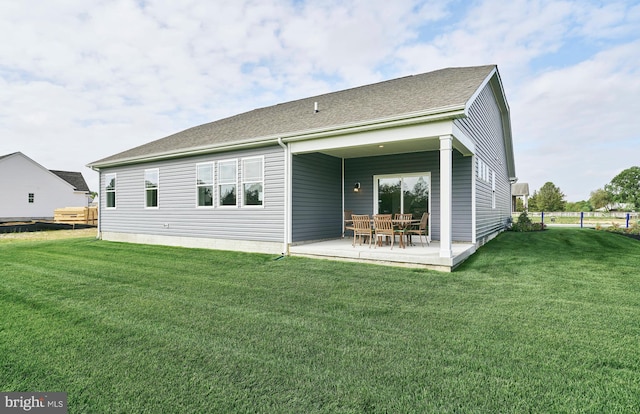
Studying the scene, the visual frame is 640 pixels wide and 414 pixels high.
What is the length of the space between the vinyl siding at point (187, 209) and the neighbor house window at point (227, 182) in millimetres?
160

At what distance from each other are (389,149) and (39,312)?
8.20 meters

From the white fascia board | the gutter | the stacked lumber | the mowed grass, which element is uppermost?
the gutter

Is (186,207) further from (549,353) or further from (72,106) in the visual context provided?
(72,106)

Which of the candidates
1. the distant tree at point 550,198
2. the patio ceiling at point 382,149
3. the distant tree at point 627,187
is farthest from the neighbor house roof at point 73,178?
the distant tree at point 627,187

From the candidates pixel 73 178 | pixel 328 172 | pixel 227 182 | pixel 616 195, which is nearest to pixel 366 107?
pixel 328 172

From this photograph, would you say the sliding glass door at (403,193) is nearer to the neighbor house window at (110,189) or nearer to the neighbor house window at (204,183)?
the neighbor house window at (204,183)

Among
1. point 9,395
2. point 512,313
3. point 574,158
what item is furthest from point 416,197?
point 574,158

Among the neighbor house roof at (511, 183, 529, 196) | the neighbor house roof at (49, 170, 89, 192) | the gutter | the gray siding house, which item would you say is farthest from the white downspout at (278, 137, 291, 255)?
the neighbor house roof at (511, 183, 529, 196)

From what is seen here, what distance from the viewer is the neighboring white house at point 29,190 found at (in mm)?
26141

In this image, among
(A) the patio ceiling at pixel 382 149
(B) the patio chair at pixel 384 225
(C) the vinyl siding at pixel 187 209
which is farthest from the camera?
(C) the vinyl siding at pixel 187 209

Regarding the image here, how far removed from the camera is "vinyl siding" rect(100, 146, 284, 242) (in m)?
8.40

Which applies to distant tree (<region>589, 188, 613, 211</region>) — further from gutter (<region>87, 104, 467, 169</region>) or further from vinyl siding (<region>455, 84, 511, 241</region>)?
gutter (<region>87, 104, 467, 169</region>)

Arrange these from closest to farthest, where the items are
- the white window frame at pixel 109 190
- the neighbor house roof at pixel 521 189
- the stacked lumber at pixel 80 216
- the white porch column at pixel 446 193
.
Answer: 1. the white porch column at pixel 446 193
2. the white window frame at pixel 109 190
3. the stacked lumber at pixel 80 216
4. the neighbor house roof at pixel 521 189

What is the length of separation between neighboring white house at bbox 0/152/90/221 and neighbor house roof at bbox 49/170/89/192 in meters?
0.56
